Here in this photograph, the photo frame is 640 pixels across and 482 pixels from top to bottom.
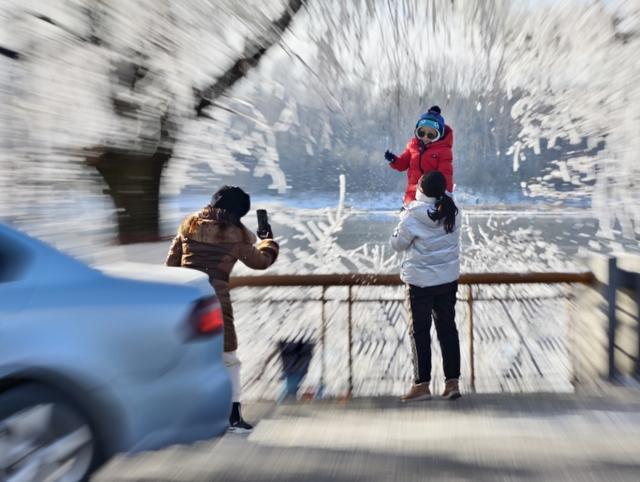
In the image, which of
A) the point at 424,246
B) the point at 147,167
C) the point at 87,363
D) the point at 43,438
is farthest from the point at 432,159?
the point at 43,438

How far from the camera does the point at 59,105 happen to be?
518cm

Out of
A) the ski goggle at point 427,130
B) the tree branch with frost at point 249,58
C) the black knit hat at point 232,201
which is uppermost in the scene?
the tree branch with frost at point 249,58

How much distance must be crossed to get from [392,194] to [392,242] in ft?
6.07

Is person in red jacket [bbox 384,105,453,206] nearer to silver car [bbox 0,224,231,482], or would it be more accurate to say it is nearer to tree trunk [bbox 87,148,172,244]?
tree trunk [bbox 87,148,172,244]

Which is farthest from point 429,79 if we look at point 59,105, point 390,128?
point 59,105

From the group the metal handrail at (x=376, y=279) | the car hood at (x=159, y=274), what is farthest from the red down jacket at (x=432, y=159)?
the car hood at (x=159, y=274)

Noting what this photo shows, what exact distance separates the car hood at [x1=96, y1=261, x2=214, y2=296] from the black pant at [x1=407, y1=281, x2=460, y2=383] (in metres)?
2.12

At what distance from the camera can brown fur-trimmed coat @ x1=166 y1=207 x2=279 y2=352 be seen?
15.1 feet

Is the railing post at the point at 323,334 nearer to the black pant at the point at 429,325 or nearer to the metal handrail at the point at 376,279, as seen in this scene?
the metal handrail at the point at 376,279

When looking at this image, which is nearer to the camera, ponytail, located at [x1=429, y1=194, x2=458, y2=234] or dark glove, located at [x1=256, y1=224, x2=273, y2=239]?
dark glove, located at [x1=256, y1=224, x2=273, y2=239]

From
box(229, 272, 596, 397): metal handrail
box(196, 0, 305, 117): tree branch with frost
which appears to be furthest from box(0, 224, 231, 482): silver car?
box(196, 0, 305, 117): tree branch with frost

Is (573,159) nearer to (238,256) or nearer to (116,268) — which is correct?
(238,256)

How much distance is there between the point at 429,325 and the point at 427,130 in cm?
151

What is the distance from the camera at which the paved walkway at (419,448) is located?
3570mm
